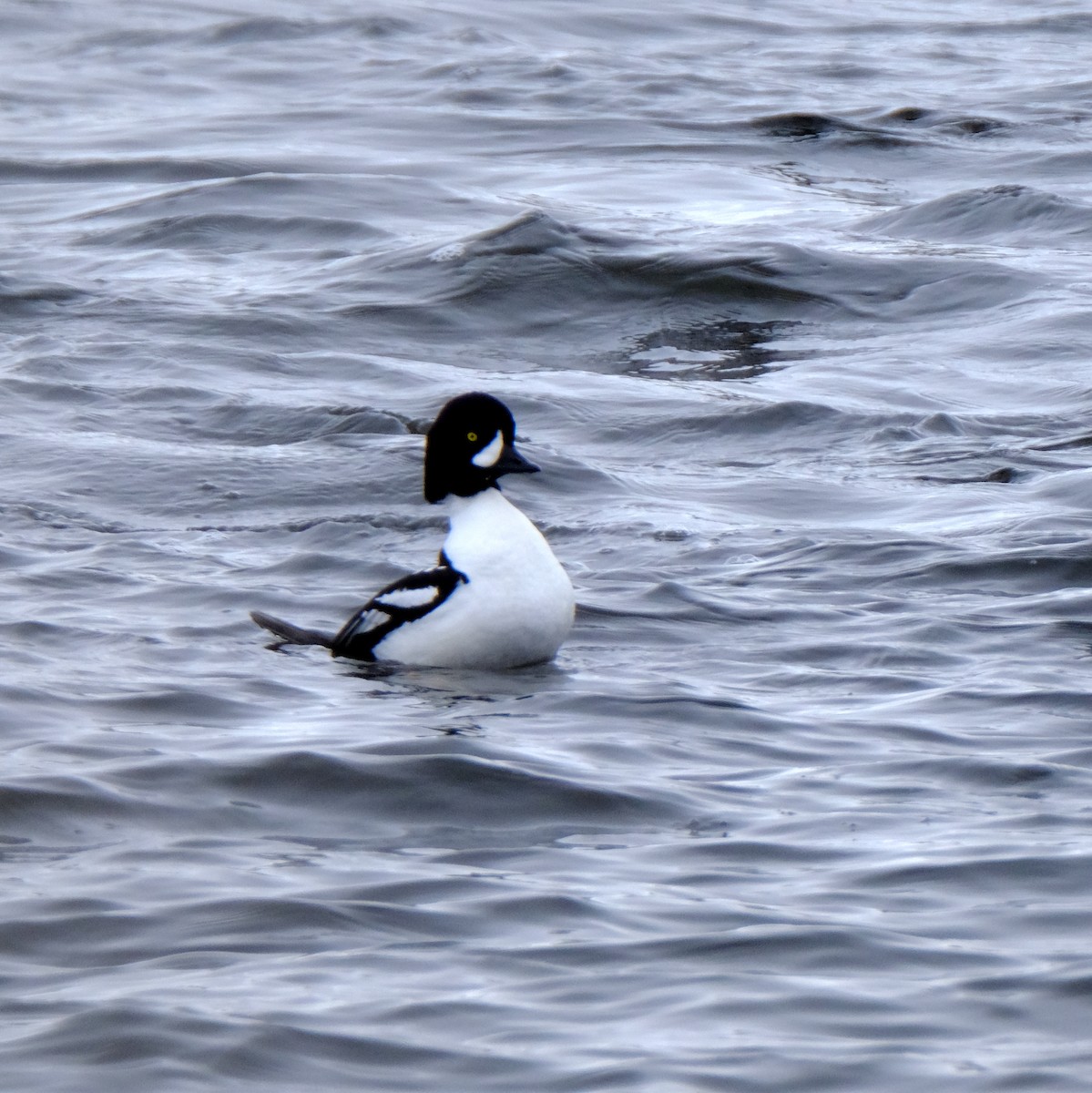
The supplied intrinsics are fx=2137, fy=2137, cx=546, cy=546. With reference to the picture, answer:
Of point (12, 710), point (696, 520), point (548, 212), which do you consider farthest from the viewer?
point (548, 212)

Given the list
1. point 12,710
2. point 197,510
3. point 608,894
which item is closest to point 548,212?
point 197,510

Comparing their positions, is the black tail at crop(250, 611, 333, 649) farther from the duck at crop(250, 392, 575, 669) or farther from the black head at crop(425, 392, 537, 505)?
the black head at crop(425, 392, 537, 505)

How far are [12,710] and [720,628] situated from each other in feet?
8.39

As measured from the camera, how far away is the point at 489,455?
7.62m

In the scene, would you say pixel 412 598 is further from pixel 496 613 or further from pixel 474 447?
pixel 474 447

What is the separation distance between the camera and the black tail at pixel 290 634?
7480 millimetres

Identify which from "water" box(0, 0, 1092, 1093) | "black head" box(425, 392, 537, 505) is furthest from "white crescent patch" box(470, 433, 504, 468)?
"water" box(0, 0, 1092, 1093)

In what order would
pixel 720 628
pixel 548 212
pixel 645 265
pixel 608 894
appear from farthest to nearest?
pixel 548 212 → pixel 645 265 → pixel 720 628 → pixel 608 894

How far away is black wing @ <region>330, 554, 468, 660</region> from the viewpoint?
288 inches

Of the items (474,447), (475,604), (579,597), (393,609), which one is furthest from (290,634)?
(579,597)

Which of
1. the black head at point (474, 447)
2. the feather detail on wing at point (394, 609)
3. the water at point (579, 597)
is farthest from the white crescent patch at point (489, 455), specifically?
the water at point (579, 597)

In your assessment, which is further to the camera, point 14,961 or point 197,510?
point 197,510

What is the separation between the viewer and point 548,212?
602 inches

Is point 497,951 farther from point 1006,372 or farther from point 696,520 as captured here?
point 1006,372
